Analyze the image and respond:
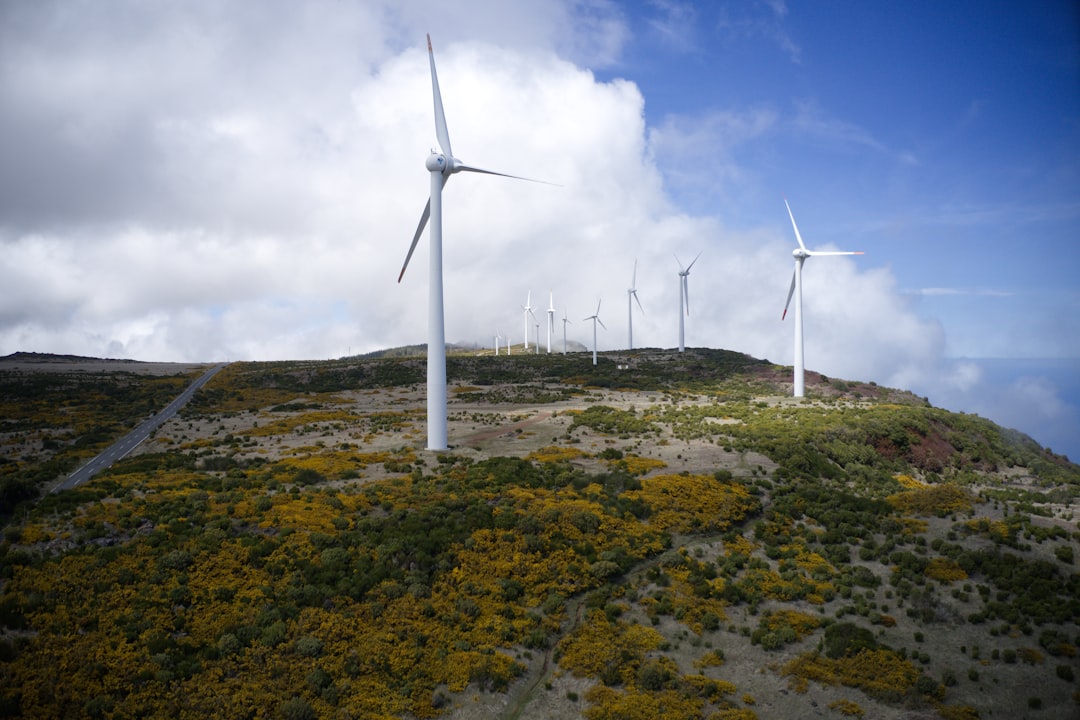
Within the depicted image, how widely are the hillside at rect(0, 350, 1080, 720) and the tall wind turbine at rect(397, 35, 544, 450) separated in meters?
3.29

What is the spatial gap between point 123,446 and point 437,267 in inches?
1592

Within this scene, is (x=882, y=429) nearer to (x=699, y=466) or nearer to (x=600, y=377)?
(x=699, y=466)

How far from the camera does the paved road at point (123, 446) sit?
47303mm

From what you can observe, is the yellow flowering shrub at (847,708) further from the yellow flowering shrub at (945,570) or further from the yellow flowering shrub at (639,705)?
the yellow flowering shrub at (945,570)

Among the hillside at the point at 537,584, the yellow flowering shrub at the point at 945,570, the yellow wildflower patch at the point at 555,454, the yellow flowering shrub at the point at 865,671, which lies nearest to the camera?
the hillside at the point at 537,584

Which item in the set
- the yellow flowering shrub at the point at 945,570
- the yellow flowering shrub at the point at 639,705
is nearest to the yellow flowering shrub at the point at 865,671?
the yellow flowering shrub at the point at 639,705

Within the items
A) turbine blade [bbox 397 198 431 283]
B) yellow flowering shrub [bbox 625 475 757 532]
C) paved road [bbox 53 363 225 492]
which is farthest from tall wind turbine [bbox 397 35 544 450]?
paved road [bbox 53 363 225 492]

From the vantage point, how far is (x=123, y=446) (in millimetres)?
61688

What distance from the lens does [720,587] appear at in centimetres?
3055

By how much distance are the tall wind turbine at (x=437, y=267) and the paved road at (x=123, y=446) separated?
26.9 meters

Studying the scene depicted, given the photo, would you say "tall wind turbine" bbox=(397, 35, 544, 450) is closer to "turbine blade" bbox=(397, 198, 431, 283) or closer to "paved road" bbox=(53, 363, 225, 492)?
"turbine blade" bbox=(397, 198, 431, 283)

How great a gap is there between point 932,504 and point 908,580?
11770mm

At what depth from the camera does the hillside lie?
74.3 feet

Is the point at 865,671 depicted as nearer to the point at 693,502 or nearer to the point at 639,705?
the point at 639,705
